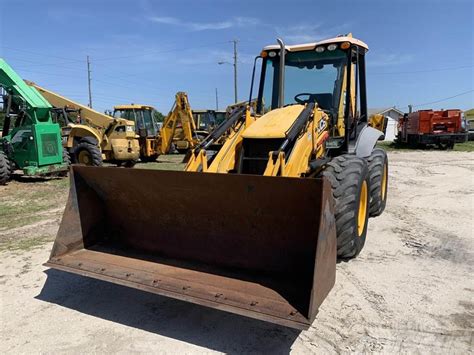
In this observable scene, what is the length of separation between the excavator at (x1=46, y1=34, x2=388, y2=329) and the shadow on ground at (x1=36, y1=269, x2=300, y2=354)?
0.35 m

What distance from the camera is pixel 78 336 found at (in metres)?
3.14

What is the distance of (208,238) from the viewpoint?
12.4ft

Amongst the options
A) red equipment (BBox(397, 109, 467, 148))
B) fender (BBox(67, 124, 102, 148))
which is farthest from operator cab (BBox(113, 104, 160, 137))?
red equipment (BBox(397, 109, 467, 148))

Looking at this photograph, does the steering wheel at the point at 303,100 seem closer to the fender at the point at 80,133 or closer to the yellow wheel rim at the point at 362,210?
the yellow wheel rim at the point at 362,210

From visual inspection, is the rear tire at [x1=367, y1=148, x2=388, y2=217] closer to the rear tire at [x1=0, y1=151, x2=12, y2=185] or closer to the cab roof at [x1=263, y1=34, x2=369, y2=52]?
the cab roof at [x1=263, y1=34, x2=369, y2=52]

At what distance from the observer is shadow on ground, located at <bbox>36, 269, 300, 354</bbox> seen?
10.0 ft

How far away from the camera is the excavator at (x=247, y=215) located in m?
3.05

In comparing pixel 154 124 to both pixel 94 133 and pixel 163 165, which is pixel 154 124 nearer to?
pixel 163 165

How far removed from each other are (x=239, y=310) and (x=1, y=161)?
928cm

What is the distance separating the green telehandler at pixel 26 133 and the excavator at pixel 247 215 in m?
7.28

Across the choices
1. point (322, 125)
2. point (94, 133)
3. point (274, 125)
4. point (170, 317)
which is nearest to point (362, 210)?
point (322, 125)

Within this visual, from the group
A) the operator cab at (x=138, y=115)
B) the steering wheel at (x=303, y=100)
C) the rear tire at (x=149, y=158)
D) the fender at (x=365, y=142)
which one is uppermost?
the operator cab at (x=138, y=115)

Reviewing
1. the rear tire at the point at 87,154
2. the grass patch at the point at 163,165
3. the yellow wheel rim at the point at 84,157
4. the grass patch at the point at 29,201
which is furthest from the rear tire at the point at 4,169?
the grass patch at the point at 163,165

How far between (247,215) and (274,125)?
1503 millimetres
